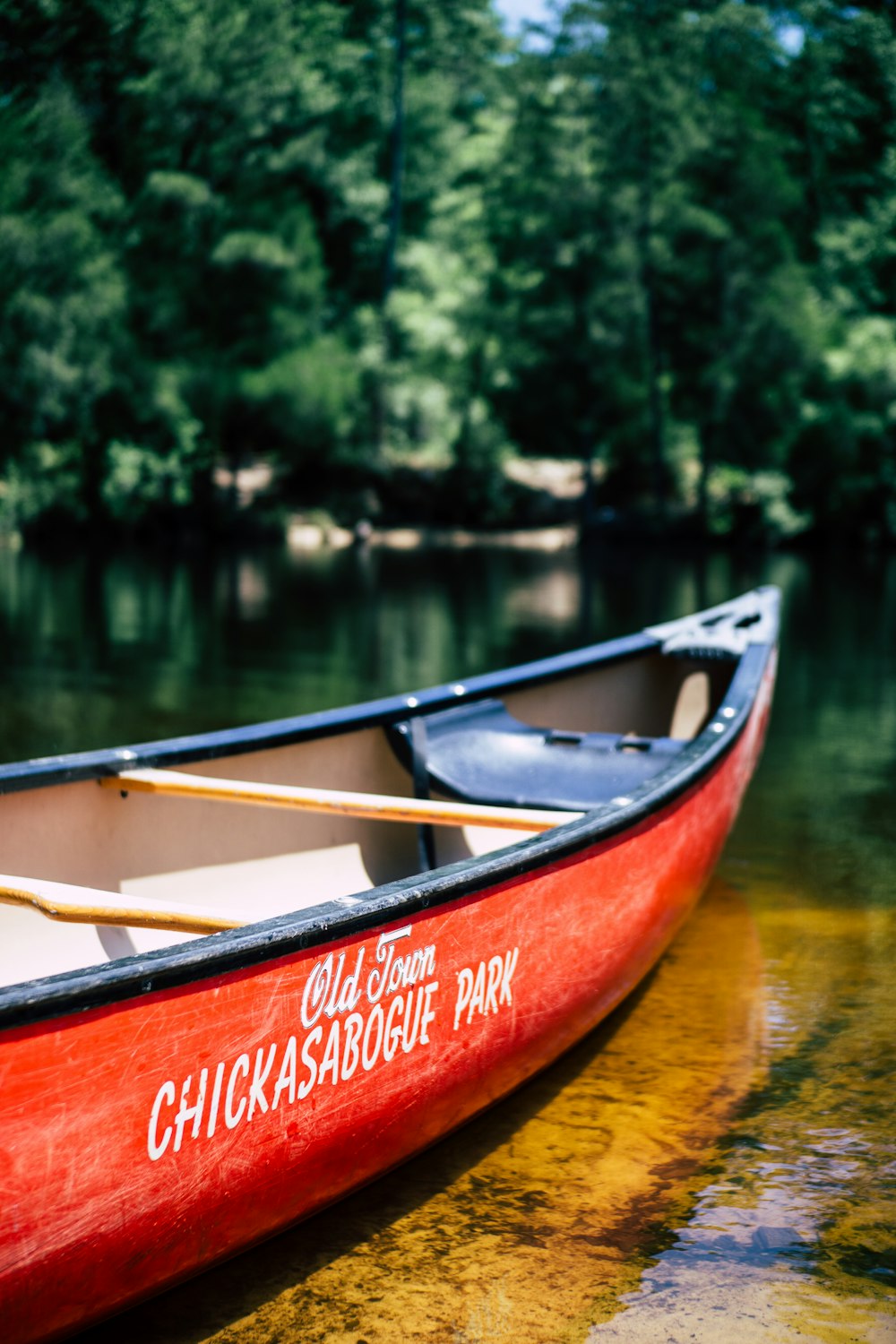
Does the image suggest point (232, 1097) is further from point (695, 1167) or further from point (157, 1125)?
point (695, 1167)

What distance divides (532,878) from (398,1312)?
0.99 meters

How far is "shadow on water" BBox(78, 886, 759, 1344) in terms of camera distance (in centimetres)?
269

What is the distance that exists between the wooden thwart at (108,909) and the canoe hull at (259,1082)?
0.33 metres

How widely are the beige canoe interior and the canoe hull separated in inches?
11.8

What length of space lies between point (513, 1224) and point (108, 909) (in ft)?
3.96

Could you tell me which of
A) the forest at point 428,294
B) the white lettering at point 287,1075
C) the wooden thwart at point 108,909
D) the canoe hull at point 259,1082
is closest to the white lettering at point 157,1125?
the canoe hull at point 259,1082

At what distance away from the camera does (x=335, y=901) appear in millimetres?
2688

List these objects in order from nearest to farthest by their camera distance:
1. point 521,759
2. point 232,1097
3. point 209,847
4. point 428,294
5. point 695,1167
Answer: point 232,1097, point 695,1167, point 209,847, point 521,759, point 428,294

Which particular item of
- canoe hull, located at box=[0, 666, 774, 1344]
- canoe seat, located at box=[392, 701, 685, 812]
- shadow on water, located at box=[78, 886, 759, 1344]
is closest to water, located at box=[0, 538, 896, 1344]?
shadow on water, located at box=[78, 886, 759, 1344]

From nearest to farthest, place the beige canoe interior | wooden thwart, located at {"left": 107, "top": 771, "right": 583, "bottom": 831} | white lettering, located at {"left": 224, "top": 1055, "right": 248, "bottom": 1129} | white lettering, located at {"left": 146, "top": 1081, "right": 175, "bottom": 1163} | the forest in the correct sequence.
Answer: white lettering, located at {"left": 146, "top": 1081, "right": 175, "bottom": 1163}, white lettering, located at {"left": 224, "top": 1055, "right": 248, "bottom": 1129}, the beige canoe interior, wooden thwart, located at {"left": 107, "top": 771, "right": 583, "bottom": 831}, the forest

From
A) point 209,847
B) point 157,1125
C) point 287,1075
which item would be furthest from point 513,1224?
point 209,847

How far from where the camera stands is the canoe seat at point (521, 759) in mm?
4719

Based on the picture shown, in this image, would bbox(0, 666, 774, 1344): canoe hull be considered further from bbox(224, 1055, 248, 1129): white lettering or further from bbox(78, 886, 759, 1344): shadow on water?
bbox(78, 886, 759, 1344): shadow on water

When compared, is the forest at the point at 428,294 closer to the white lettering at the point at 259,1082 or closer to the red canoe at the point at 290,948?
the red canoe at the point at 290,948
